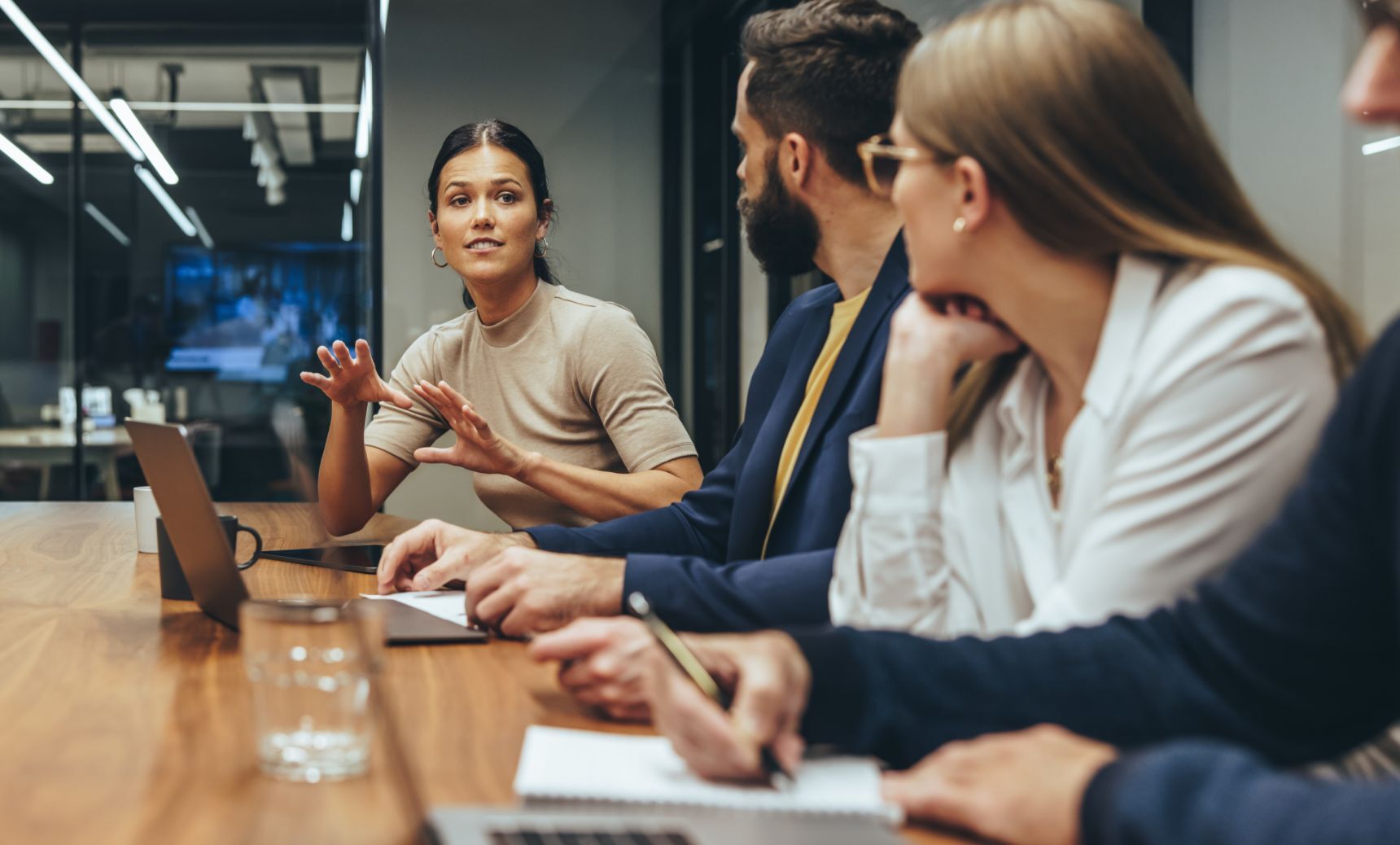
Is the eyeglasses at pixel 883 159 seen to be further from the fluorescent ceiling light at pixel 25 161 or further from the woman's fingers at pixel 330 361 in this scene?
the fluorescent ceiling light at pixel 25 161

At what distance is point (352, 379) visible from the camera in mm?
2104

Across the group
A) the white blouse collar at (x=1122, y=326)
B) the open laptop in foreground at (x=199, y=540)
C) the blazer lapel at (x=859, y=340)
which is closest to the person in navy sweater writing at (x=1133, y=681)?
the white blouse collar at (x=1122, y=326)

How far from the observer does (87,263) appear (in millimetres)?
5359

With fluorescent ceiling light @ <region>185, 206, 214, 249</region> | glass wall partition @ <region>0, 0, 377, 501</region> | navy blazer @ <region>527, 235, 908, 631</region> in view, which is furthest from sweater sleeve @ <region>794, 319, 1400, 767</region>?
fluorescent ceiling light @ <region>185, 206, 214, 249</region>

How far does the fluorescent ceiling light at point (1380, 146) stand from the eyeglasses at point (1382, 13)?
0.94m

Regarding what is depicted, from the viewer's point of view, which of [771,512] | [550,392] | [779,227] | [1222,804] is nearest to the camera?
[1222,804]

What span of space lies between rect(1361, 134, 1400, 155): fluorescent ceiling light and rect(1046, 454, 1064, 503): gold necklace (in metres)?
0.93

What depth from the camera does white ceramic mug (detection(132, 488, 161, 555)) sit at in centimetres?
189

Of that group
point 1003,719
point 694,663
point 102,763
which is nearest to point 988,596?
point 1003,719

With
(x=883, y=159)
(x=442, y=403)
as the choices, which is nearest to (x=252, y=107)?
(x=442, y=403)

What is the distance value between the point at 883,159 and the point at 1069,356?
54 centimetres

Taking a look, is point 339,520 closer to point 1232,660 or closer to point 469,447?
point 469,447

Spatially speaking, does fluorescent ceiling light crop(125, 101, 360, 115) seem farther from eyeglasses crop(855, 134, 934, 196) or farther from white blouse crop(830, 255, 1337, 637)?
white blouse crop(830, 255, 1337, 637)

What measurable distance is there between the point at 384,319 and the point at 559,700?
13.2 feet
